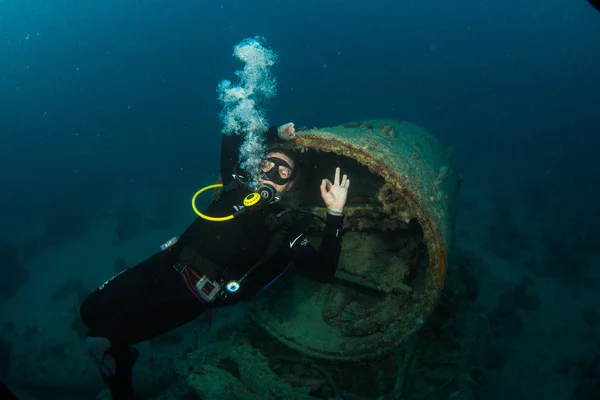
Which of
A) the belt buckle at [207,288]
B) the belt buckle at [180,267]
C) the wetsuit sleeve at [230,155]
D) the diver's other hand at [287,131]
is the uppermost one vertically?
the diver's other hand at [287,131]

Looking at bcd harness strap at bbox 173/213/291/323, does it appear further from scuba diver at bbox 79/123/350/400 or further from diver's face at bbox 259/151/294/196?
diver's face at bbox 259/151/294/196

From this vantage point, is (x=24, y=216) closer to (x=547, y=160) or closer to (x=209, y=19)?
(x=547, y=160)

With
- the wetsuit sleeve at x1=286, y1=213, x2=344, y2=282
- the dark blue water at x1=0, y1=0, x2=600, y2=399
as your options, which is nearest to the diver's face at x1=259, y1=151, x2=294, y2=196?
the wetsuit sleeve at x1=286, y1=213, x2=344, y2=282

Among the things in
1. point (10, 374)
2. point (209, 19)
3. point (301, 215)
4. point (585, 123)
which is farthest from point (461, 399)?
point (209, 19)

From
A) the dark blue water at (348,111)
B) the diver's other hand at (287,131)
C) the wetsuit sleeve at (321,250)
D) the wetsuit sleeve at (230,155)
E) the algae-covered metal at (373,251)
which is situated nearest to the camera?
the algae-covered metal at (373,251)

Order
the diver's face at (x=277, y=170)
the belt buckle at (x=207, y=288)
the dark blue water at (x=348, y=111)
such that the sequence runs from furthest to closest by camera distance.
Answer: the dark blue water at (x=348, y=111) → the diver's face at (x=277, y=170) → the belt buckle at (x=207, y=288)

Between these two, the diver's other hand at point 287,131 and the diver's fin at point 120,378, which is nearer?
the diver's fin at point 120,378

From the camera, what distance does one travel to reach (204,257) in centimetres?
354

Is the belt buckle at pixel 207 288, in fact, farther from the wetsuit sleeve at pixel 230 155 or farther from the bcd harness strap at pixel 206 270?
the wetsuit sleeve at pixel 230 155

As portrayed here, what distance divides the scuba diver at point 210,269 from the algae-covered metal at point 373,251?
13.3 inches

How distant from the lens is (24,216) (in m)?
21.1

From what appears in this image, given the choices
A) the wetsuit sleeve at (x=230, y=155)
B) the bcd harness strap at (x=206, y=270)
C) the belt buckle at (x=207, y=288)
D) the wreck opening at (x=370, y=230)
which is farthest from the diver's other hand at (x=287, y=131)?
the belt buckle at (x=207, y=288)

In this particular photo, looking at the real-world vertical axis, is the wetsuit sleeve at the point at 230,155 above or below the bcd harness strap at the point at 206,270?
above

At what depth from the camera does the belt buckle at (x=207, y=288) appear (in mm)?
3514
